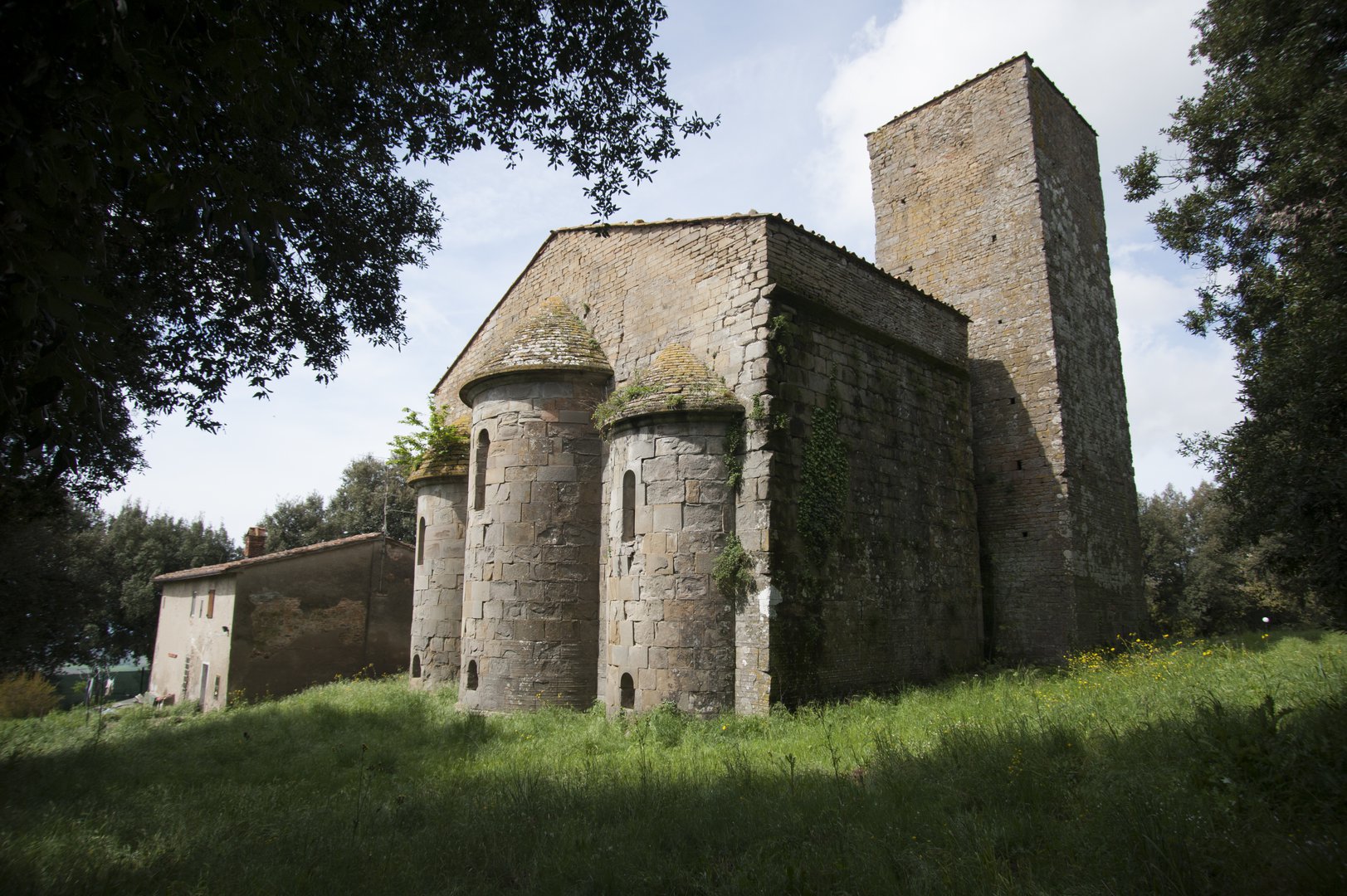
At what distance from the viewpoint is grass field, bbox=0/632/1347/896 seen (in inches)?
181

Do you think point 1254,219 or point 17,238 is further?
point 1254,219

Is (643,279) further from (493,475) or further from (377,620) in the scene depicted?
(377,620)

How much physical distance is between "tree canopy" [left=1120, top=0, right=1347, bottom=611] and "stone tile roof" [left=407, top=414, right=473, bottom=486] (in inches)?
477

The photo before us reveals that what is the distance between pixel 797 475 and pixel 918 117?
10.4 m

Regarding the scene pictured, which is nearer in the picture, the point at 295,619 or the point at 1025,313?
the point at 1025,313

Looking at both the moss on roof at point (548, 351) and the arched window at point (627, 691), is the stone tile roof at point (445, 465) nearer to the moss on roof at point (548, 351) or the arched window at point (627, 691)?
the moss on roof at point (548, 351)

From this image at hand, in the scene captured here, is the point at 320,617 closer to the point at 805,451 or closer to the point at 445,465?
Answer: the point at 445,465

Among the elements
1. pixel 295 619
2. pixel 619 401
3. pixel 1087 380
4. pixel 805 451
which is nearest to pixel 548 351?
pixel 619 401

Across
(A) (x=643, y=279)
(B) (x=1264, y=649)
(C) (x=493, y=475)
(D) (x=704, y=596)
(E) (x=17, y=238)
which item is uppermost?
(A) (x=643, y=279)

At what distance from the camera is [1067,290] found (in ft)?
48.1

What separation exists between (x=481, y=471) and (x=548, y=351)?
2.28 m

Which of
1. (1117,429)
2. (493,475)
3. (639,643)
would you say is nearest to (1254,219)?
(1117,429)

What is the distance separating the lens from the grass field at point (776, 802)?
461cm

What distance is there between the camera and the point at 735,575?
383 inches
